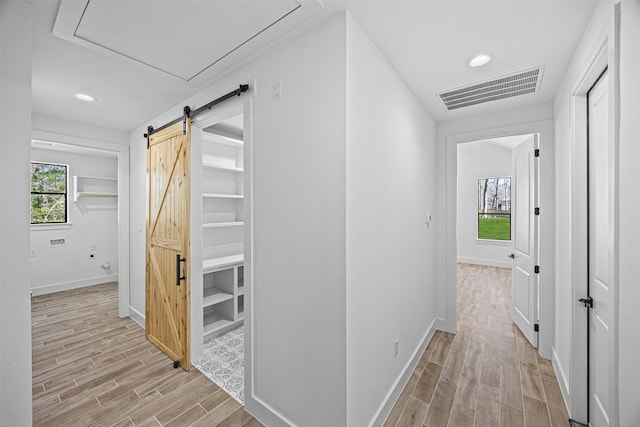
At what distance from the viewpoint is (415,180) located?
2.54 metres

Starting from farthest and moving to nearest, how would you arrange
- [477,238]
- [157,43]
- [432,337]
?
[477,238]
[432,337]
[157,43]

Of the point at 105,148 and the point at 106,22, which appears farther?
the point at 105,148

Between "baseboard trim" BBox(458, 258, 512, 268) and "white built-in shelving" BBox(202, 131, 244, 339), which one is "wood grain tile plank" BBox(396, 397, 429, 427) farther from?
"baseboard trim" BBox(458, 258, 512, 268)

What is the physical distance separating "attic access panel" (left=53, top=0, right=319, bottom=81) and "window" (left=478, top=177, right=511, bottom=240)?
23.7ft

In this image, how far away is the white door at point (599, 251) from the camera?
5.03ft

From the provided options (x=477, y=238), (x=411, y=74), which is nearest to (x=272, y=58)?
(x=411, y=74)

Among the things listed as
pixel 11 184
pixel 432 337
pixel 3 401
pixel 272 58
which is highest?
pixel 272 58

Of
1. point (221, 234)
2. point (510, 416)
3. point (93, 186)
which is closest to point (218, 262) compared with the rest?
point (221, 234)

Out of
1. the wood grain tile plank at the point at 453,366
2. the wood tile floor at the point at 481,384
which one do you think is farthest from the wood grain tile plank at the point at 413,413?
the wood grain tile plank at the point at 453,366

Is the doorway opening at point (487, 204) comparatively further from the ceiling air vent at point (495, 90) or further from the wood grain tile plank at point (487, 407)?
the ceiling air vent at point (495, 90)

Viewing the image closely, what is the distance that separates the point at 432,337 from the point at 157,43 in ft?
12.2

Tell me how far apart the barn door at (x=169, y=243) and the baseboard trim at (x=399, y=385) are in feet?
5.83

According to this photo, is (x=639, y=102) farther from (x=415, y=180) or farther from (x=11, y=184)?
(x=11, y=184)

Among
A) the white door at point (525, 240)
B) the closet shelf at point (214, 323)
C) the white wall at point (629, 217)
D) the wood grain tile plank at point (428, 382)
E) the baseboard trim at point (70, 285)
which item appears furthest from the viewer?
the baseboard trim at point (70, 285)
